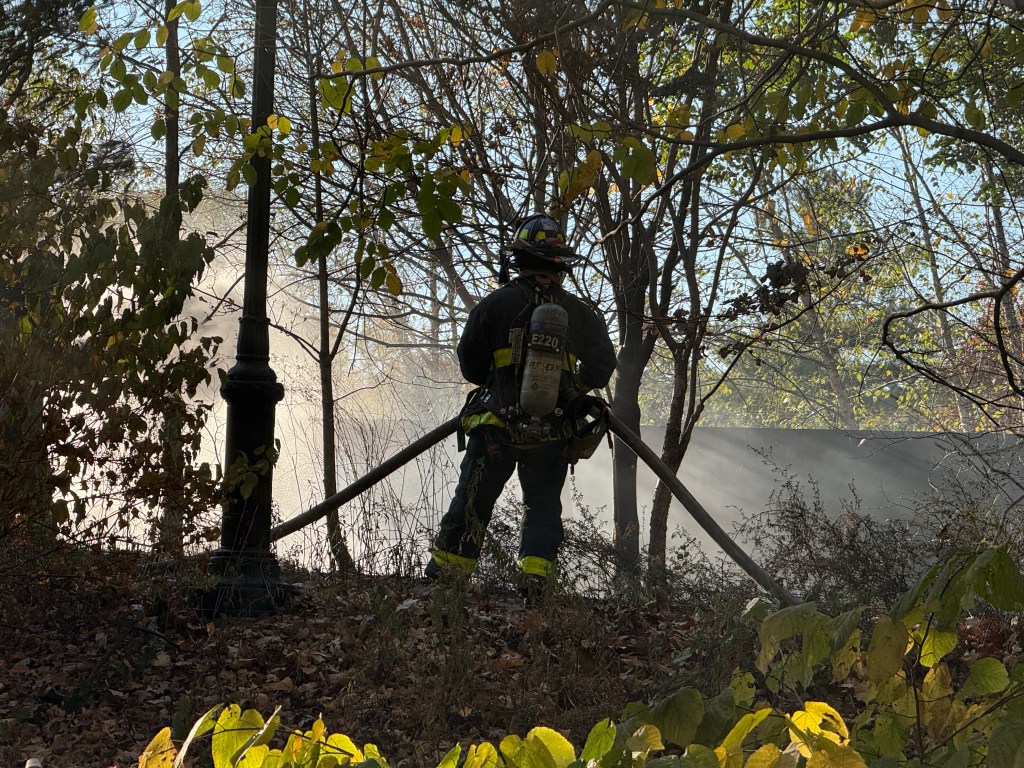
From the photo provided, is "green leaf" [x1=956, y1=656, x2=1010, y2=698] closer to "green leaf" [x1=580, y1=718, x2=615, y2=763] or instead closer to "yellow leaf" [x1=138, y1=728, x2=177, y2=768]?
"green leaf" [x1=580, y1=718, x2=615, y2=763]

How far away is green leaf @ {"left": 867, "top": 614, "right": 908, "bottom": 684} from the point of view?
1.54 meters

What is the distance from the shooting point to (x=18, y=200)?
4.50 meters

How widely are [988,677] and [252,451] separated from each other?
158 inches

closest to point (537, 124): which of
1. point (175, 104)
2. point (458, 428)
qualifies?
point (458, 428)

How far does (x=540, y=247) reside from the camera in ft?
19.5

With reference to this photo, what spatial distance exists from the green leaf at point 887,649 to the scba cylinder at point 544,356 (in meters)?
4.06

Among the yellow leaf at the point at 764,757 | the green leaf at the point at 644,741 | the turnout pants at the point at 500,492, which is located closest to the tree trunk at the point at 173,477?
the turnout pants at the point at 500,492

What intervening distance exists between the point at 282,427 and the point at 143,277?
33.5ft

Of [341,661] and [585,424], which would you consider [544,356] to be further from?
[341,661]

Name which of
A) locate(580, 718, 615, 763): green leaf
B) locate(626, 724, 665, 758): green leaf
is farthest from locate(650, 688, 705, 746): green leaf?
locate(580, 718, 615, 763): green leaf

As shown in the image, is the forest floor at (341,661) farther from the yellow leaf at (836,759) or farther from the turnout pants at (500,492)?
the yellow leaf at (836,759)

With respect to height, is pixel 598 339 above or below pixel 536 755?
above

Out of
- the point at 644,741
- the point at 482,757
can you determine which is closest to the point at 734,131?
the point at 644,741

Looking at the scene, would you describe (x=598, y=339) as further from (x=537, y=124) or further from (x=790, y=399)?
(x=790, y=399)
